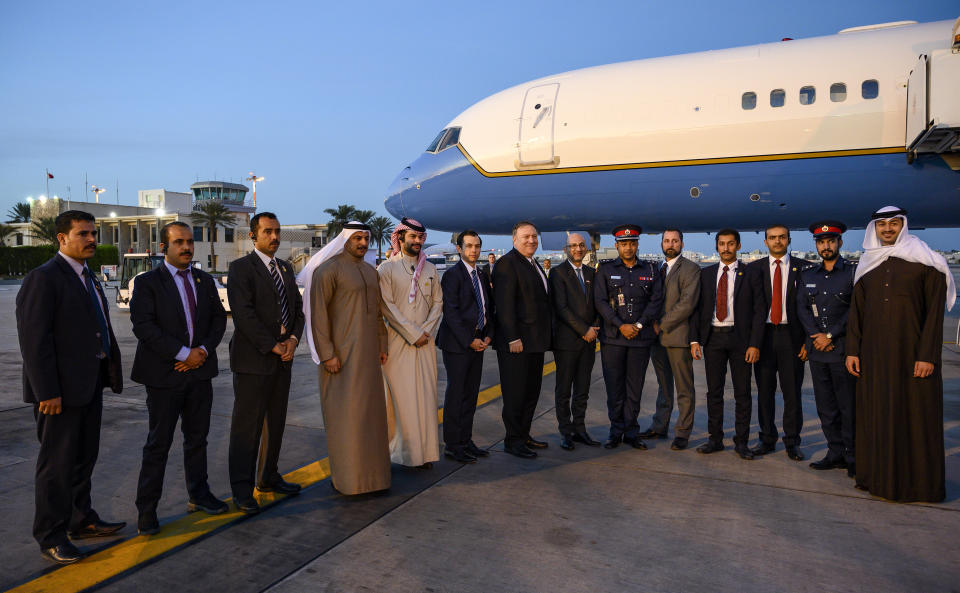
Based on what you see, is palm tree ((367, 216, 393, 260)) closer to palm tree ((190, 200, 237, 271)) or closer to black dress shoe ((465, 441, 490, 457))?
palm tree ((190, 200, 237, 271))

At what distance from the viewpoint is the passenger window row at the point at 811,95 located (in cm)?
913

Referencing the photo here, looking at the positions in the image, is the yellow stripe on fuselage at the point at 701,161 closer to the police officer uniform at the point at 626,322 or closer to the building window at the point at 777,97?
the building window at the point at 777,97

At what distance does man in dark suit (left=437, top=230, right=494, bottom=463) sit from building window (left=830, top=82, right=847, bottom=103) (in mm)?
7118

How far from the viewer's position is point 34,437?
5.40 m

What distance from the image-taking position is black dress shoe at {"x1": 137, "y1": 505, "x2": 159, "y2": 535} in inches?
140

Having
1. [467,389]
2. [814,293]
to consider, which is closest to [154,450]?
[467,389]

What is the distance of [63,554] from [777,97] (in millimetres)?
10361

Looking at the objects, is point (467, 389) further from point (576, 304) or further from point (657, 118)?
point (657, 118)

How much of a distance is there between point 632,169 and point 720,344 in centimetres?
599

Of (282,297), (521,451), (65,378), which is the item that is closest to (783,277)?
(521,451)

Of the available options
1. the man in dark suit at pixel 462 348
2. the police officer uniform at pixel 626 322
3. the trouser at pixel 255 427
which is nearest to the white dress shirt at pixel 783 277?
the police officer uniform at pixel 626 322

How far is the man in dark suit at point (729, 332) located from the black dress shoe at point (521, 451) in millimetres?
1457

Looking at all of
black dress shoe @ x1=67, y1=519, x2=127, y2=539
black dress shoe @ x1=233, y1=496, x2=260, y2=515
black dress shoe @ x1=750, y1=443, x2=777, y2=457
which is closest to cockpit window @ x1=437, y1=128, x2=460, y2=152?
black dress shoe @ x1=750, y1=443, x2=777, y2=457

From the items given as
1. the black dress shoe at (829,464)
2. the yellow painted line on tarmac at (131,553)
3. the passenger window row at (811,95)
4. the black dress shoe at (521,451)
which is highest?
the passenger window row at (811,95)
